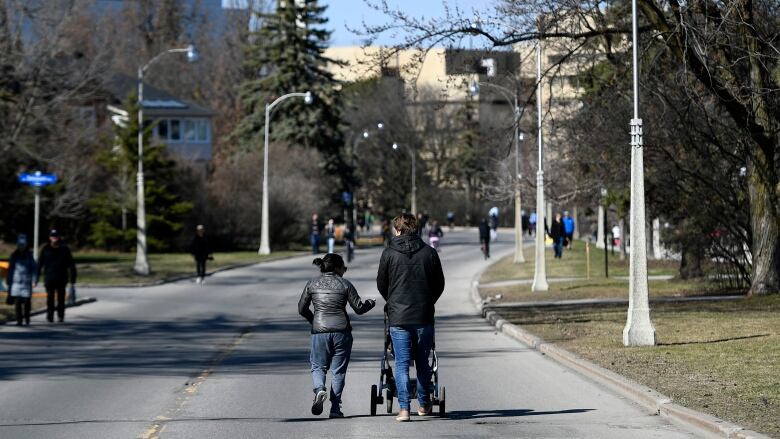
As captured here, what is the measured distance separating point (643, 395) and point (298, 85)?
66.5 meters

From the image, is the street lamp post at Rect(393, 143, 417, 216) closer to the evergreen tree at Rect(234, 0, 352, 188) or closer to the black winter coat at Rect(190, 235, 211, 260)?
the evergreen tree at Rect(234, 0, 352, 188)

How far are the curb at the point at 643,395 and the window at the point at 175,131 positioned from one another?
66631 millimetres

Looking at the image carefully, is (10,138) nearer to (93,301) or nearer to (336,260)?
(93,301)

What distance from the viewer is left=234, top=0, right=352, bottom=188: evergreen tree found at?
254 feet

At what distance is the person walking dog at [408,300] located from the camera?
39.0ft

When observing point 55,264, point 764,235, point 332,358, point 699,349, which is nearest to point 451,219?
point 764,235

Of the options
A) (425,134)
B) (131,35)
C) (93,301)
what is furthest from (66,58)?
(425,134)

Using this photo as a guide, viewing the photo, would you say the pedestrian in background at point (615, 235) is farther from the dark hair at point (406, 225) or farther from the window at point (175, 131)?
the dark hair at point (406, 225)

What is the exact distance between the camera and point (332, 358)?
12289 mm

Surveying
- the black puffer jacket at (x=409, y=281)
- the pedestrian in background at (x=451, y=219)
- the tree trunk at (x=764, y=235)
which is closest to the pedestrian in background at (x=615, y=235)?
the pedestrian in background at (x=451, y=219)

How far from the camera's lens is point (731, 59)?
26.0m

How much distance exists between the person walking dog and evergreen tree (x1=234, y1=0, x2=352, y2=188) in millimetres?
65069

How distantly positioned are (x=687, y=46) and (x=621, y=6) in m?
5.42

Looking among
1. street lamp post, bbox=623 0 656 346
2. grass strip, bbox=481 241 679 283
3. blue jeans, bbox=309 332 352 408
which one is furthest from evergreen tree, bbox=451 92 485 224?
blue jeans, bbox=309 332 352 408
